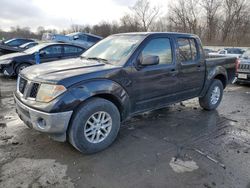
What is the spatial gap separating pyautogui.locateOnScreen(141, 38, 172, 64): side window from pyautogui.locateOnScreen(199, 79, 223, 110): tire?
1818mm

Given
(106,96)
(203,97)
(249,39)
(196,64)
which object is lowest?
(203,97)

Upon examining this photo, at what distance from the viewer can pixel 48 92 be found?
2994mm

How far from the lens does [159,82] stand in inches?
161

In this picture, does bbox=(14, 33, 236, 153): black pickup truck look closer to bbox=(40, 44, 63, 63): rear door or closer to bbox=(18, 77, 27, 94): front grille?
bbox=(18, 77, 27, 94): front grille

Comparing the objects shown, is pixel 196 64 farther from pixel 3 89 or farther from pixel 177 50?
pixel 3 89

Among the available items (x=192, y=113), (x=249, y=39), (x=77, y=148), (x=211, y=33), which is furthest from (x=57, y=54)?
(x=211, y=33)

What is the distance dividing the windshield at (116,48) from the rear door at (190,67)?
3.42 feet

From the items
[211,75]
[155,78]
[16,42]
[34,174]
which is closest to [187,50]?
[211,75]

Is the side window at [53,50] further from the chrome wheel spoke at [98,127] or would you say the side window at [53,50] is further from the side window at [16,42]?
the side window at [16,42]

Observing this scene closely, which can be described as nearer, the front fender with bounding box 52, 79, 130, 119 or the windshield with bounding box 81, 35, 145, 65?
the front fender with bounding box 52, 79, 130, 119

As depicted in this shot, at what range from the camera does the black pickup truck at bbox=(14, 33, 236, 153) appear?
3.01 meters

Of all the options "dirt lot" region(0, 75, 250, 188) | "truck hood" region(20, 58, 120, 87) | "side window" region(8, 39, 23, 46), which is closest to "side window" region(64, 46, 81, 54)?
"dirt lot" region(0, 75, 250, 188)

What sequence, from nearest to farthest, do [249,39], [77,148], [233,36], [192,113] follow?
1. [77,148]
2. [192,113]
3. [249,39]
4. [233,36]

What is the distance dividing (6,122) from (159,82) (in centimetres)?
321
